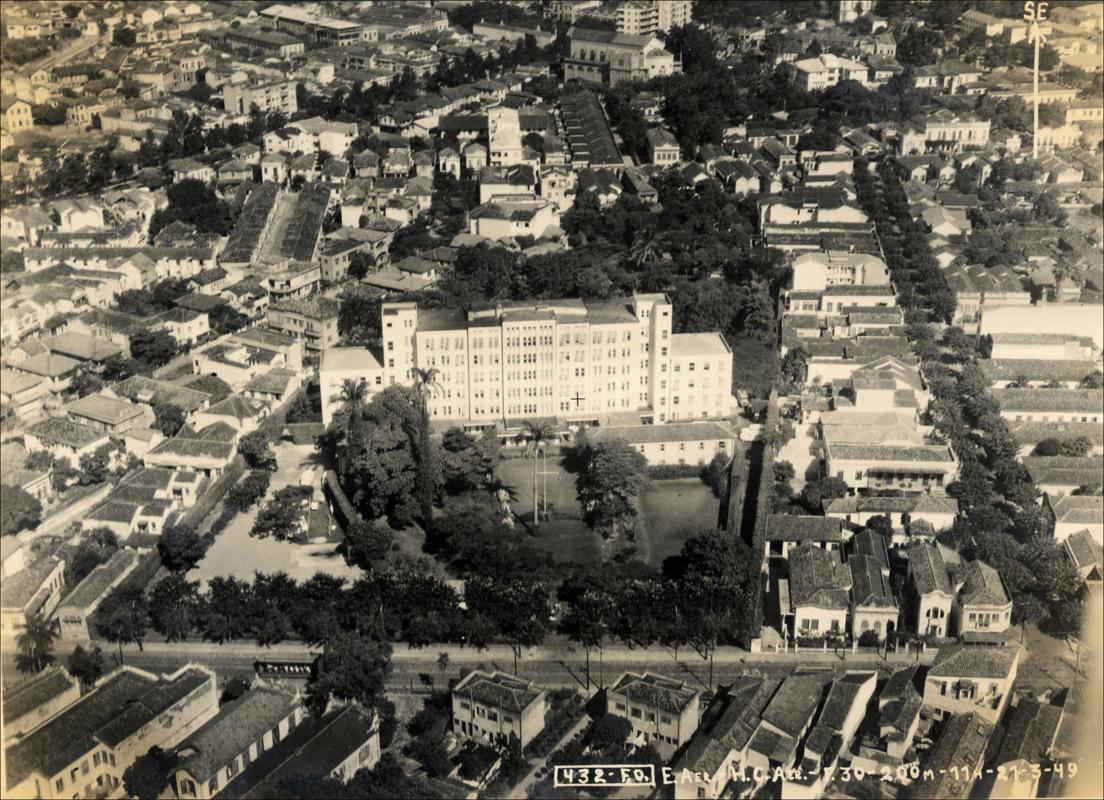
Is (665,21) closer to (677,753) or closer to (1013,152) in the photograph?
(1013,152)

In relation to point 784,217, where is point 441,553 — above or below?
below

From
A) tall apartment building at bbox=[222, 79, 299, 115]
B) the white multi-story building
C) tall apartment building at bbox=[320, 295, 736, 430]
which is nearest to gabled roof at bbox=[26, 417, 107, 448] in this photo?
tall apartment building at bbox=[320, 295, 736, 430]

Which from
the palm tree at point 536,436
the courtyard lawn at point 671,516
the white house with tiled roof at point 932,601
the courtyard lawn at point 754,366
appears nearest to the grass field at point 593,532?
the courtyard lawn at point 671,516

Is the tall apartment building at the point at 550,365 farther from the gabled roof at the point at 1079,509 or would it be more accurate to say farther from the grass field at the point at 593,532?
the gabled roof at the point at 1079,509

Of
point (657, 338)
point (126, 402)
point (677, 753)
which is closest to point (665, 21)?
point (657, 338)

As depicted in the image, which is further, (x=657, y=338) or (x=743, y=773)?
(x=657, y=338)

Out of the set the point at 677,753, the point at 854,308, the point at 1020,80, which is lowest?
the point at 677,753

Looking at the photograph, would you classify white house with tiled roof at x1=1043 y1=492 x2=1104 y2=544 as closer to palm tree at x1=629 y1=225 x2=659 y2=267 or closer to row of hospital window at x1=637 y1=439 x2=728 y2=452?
row of hospital window at x1=637 y1=439 x2=728 y2=452
